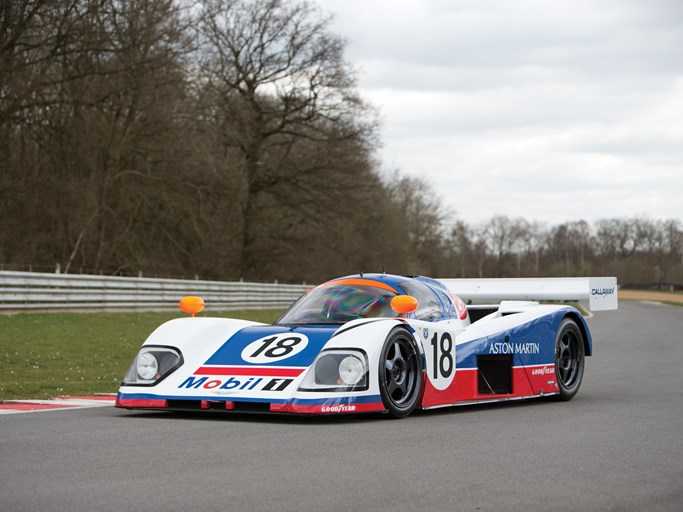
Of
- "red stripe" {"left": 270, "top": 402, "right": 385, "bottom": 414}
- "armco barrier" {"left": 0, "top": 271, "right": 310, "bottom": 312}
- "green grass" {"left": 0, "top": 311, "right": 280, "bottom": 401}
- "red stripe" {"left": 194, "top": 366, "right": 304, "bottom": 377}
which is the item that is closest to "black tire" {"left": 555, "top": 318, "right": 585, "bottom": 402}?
"red stripe" {"left": 270, "top": 402, "right": 385, "bottom": 414}

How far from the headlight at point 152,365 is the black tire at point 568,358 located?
4112 mm

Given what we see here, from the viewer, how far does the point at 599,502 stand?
4824 mm

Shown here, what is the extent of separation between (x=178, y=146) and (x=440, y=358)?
26.6 m

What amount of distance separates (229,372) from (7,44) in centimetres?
1948

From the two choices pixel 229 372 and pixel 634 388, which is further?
pixel 634 388

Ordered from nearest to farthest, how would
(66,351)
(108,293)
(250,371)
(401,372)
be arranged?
(250,371)
(401,372)
(66,351)
(108,293)

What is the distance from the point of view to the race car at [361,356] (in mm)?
7938

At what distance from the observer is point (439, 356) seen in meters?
8.95

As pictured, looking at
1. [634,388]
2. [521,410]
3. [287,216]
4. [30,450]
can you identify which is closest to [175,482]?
[30,450]

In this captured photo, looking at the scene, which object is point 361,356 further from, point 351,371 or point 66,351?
point 66,351

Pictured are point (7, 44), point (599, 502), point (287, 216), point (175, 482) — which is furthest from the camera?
point (287, 216)

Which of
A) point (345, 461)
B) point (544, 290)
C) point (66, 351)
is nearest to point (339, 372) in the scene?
point (345, 461)

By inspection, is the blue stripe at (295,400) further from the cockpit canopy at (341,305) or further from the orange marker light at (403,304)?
the cockpit canopy at (341,305)

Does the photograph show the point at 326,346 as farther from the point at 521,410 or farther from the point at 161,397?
the point at 521,410
